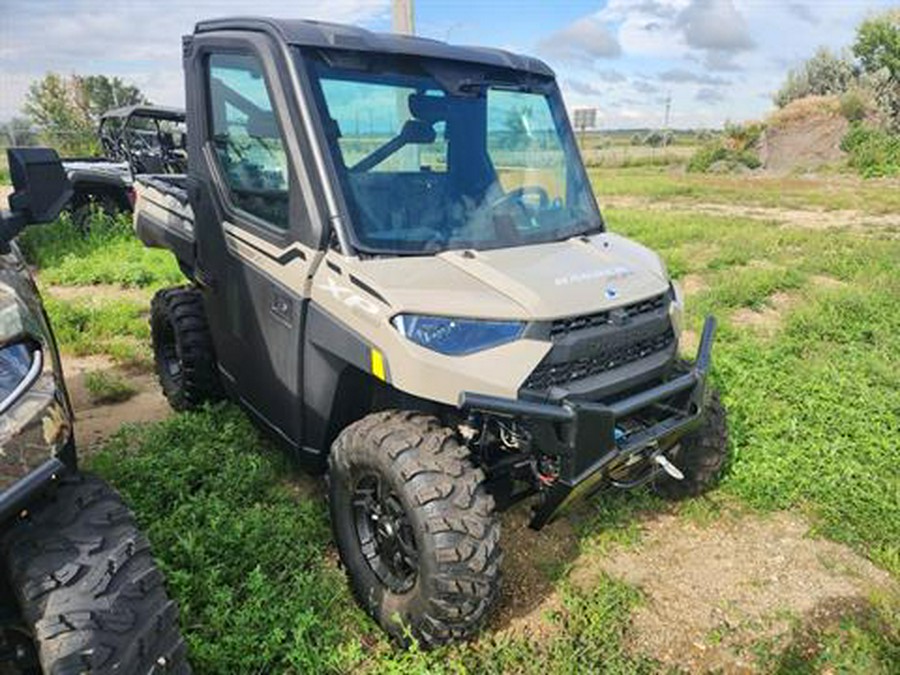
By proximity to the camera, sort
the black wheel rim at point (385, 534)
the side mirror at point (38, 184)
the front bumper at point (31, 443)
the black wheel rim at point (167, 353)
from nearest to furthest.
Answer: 1. the front bumper at point (31, 443)
2. the side mirror at point (38, 184)
3. the black wheel rim at point (385, 534)
4. the black wheel rim at point (167, 353)

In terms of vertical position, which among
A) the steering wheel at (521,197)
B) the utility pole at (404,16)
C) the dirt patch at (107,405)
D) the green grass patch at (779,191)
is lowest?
the green grass patch at (779,191)

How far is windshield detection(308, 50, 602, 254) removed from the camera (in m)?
2.90

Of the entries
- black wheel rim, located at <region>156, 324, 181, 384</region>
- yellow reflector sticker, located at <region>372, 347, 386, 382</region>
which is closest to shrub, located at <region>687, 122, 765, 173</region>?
black wheel rim, located at <region>156, 324, 181, 384</region>

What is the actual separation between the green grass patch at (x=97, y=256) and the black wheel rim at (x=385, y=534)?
6249 mm

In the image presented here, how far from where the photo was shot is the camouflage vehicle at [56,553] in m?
1.74

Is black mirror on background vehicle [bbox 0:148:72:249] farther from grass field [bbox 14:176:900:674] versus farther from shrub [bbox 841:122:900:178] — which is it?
shrub [bbox 841:122:900:178]

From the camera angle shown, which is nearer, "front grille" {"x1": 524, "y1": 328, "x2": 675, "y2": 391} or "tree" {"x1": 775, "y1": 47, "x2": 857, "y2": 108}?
"front grille" {"x1": 524, "y1": 328, "x2": 675, "y2": 391}

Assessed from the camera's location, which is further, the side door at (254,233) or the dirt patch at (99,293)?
the dirt patch at (99,293)

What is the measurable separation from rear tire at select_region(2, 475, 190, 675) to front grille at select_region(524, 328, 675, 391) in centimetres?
139

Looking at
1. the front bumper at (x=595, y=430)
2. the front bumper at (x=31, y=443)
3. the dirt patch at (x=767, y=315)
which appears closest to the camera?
the front bumper at (x=31, y=443)

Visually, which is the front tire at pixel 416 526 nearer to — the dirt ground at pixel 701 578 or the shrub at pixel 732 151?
the dirt ground at pixel 701 578

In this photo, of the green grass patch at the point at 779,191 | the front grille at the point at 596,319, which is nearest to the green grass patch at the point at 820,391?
the front grille at the point at 596,319

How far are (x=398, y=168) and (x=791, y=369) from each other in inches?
149

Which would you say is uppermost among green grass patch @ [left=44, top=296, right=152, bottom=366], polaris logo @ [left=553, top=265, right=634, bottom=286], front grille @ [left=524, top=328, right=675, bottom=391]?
polaris logo @ [left=553, top=265, right=634, bottom=286]
